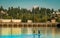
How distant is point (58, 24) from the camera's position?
60.6 ft

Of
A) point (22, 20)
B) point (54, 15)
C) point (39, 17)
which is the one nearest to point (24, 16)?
point (22, 20)

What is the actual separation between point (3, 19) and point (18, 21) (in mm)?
1506

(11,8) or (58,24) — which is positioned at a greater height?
(11,8)

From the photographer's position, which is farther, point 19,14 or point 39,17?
point 19,14

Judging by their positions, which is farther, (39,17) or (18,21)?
(18,21)

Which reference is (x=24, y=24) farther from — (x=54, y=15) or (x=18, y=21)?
(x=54, y=15)

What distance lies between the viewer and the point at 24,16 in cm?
1850

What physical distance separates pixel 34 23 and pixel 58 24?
2322 mm

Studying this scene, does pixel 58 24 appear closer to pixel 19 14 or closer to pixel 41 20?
pixel 41 20

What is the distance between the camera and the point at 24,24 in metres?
18.3

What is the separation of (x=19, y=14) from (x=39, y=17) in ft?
7.63

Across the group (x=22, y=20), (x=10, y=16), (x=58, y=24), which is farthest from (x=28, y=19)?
(x=58, y=24)

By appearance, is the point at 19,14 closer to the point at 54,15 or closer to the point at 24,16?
the point at 24,16

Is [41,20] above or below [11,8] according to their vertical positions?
below
